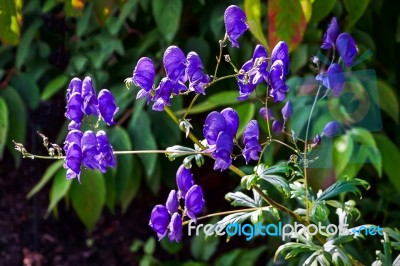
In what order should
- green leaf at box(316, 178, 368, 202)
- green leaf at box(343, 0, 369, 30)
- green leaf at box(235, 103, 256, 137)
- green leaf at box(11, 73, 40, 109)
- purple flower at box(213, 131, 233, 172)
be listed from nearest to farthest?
1. purple flower at box(213, 131, 233, 172)
2. green leaf at box(316, 178, 368, 202)
3. green leaf at box(343, 0, 369, 30)
4. green leaf at box(235, 103, 256, 137)
5. green leaf at box(11, 73, 40, 109)

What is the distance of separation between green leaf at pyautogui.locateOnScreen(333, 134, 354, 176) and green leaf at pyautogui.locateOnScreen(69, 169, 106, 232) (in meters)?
0.63

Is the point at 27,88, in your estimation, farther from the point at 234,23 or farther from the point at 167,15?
the point at 234,23

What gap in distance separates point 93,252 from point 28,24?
746mm

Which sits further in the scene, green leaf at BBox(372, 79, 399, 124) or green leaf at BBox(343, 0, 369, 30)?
green leaf at BBox(372, 79, 399, 124)

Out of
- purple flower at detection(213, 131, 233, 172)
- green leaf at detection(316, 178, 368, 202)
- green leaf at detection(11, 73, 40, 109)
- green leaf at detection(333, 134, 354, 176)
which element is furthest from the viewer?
→ green leaf at detection(11, 73, 40, 109)

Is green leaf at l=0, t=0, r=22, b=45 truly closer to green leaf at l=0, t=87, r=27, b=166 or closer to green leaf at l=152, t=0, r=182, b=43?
green leaf at l=152, t=0, r=182, b=43

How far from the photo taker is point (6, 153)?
9.05 ft

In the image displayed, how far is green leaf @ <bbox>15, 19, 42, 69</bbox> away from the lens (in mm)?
2240

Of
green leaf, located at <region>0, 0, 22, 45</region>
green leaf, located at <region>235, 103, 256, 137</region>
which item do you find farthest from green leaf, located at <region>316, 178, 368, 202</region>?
green leaf, located at <region>235, 103, 256, 137</region>

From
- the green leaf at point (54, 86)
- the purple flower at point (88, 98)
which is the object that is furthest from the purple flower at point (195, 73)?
the green leaf at point (54, 86)

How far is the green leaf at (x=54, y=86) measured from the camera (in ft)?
6.93

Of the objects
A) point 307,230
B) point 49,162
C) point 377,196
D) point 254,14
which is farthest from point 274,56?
point 49,162

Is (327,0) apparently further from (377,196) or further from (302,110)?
(377,196)

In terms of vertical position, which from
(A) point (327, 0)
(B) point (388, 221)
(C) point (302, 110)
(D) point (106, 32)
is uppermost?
(D) point (106, 32)
